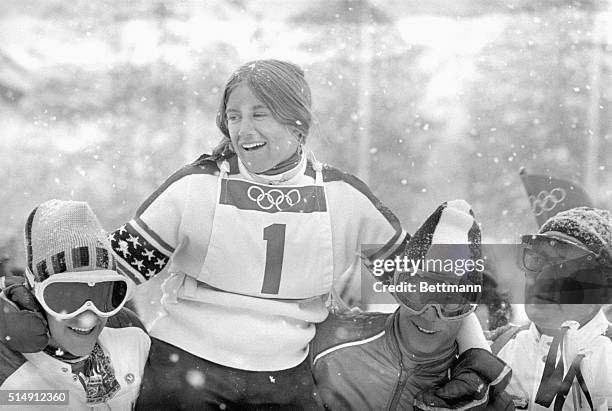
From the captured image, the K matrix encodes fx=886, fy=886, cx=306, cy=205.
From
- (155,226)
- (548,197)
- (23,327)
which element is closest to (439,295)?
(548,197)

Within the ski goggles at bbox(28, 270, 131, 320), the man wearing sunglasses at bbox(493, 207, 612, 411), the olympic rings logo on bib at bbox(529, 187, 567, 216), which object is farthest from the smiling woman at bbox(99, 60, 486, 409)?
the olympic rings logo on bib at bbox(529, 187, 567, 216)

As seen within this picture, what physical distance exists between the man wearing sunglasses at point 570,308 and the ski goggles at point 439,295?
0.18m

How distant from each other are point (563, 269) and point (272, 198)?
0.80m

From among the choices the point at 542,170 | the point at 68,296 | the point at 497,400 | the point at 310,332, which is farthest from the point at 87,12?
the point at 497,400

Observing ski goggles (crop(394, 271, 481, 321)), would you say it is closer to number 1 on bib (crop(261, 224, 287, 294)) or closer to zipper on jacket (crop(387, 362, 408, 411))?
zipper on jacket (crop(387, 362, 408, 411))

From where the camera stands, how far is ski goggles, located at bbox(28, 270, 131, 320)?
7.25 feet

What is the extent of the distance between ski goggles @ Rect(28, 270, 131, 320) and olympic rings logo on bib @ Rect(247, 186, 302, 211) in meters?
0.40

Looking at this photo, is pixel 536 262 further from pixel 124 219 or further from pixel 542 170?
pixel 124 219

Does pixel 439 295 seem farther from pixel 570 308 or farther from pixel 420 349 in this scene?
pixel 570 308

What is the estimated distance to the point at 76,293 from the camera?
7.30ft

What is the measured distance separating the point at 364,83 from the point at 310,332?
68 cm

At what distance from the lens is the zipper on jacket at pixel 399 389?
2377 mm

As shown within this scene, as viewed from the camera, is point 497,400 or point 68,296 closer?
point 68,296

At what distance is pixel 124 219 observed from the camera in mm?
2340
